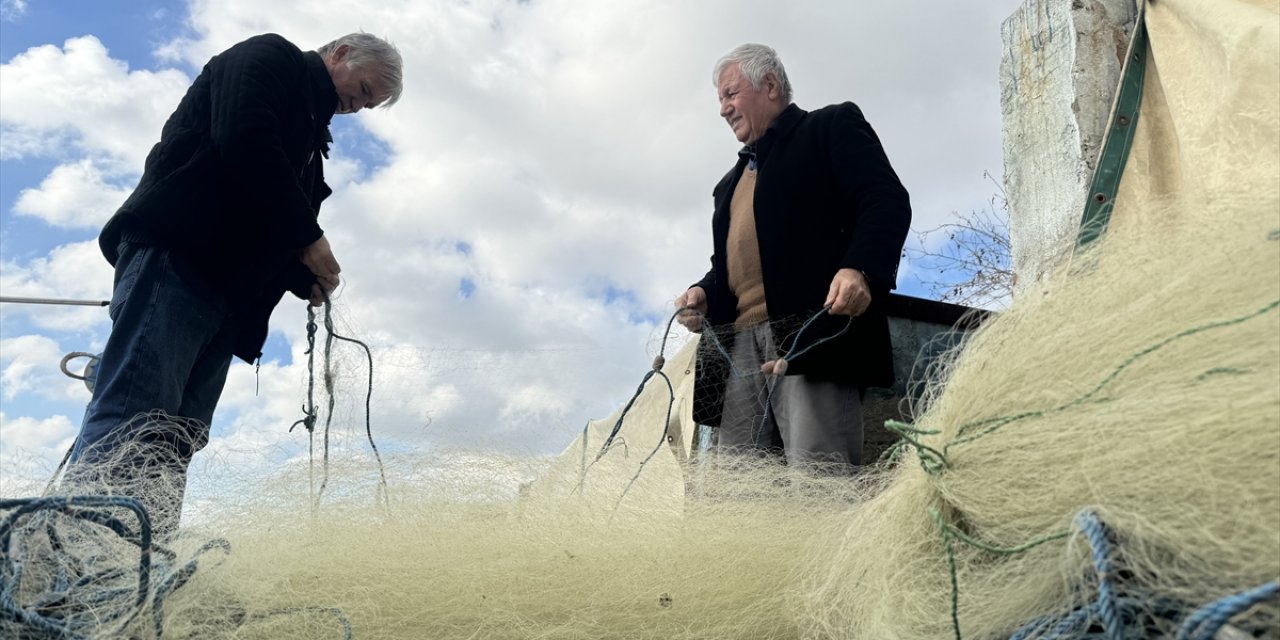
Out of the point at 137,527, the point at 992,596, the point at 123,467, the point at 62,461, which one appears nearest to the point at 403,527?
the point at 137,527

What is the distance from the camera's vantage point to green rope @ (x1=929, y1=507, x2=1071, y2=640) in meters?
1.01

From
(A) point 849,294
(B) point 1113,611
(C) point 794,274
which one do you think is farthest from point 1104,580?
(C) point 794,274

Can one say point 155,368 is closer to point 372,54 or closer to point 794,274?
point 372,54

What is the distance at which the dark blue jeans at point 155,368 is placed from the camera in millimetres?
2262

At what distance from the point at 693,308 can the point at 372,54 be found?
152cm

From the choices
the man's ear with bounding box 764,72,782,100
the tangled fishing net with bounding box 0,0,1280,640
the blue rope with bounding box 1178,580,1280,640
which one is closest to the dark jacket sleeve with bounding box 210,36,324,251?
the tangled fishing net with bounding box 0,0,1280,640

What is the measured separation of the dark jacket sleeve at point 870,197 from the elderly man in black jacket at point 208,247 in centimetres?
173

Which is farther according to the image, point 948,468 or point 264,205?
point 264,205

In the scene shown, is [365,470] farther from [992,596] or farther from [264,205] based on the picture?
[992,596]

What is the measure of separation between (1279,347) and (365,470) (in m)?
1.80

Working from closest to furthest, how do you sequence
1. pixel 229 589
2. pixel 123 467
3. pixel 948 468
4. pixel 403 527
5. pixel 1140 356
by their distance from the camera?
pixel 1140 356
pixel 948 468
pixel 229 589
pixel 403 527
pixel 123 467

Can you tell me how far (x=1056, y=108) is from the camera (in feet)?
8.91

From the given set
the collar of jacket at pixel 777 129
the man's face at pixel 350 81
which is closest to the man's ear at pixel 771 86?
the collar of jacket at pixel 777 129

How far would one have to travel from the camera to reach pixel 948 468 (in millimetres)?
1161
